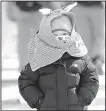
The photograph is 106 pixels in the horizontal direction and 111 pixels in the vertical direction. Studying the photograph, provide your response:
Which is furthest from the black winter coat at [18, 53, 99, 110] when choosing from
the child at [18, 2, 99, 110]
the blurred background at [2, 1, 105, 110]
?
the blurred background at [2, 1, 105, 110]

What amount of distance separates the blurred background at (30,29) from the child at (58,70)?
162cm

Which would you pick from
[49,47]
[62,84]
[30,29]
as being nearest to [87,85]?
[62,84]

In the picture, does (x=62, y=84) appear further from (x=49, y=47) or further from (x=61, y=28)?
(x=61, y=28)

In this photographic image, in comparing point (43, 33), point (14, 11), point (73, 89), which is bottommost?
point (73, 89)

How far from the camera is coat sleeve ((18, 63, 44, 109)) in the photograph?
2.13m

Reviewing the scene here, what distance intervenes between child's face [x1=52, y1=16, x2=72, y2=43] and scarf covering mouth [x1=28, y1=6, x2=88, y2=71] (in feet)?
0.10

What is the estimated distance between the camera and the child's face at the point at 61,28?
83.6 inches

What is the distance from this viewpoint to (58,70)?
208cm

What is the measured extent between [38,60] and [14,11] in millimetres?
2175

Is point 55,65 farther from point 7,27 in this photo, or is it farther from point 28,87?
point 7,27

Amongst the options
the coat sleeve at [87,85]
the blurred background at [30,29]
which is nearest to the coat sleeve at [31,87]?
the coat sleeve at [87,85]

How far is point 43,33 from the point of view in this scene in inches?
84.2

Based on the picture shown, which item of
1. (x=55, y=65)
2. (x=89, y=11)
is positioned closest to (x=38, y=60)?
(x=55, y=65)

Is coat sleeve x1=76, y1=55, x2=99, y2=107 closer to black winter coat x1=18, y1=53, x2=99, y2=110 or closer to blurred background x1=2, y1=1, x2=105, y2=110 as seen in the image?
black winter coat x1=18, y1=53, x2=99, y2=110
